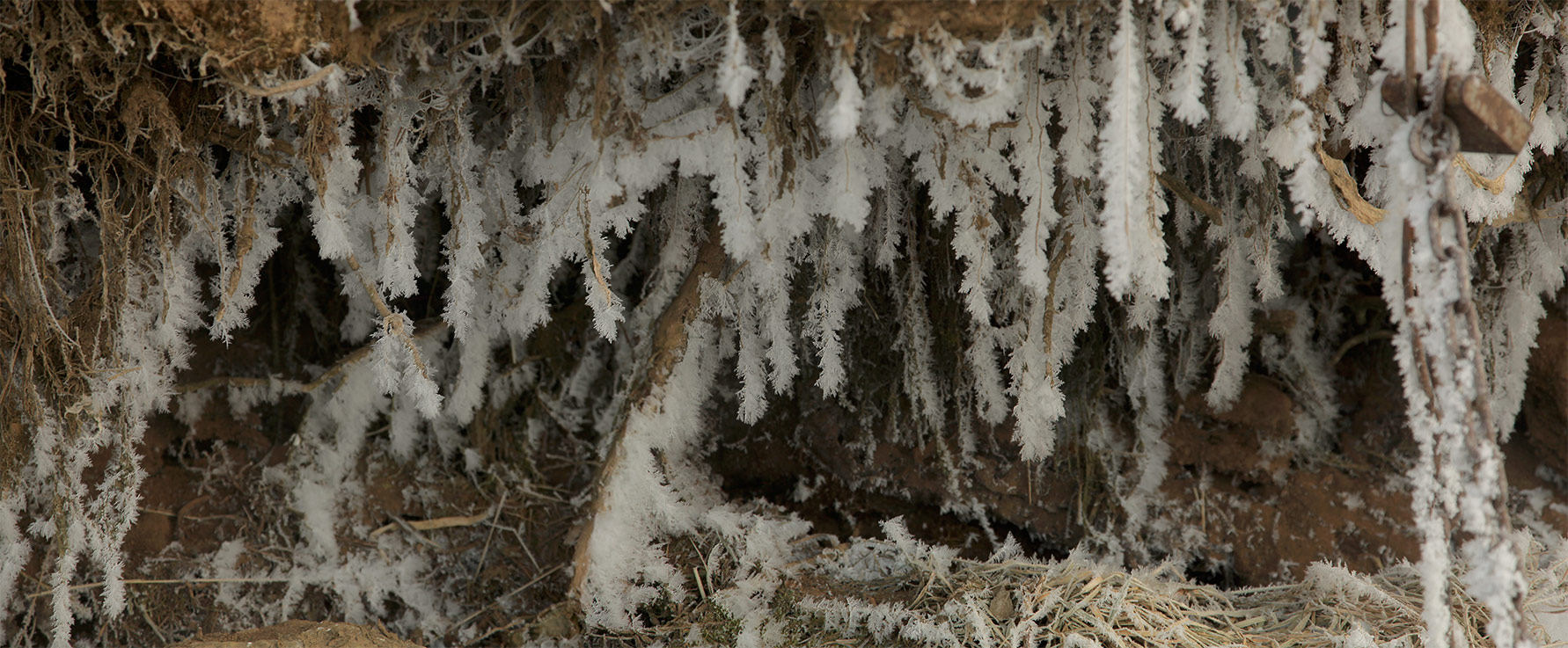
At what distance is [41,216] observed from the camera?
66.3 inches

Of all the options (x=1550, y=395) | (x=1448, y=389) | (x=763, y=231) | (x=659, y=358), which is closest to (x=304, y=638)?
(x=659, y=358)

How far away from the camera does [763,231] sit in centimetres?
166

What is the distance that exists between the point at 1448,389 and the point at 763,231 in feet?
3.56

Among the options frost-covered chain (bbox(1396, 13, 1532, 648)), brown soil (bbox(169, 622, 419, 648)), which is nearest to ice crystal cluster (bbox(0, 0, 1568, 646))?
frost-covered chain (bbox(1396, 13, 1532, 648))

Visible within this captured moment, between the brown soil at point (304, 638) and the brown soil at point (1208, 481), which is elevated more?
the brown soil at point (304, 638)

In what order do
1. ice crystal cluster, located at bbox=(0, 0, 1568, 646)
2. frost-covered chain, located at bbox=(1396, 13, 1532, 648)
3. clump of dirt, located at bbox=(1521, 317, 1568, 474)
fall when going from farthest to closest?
1. clump of dirt, located at bbox=(1521, 317, 1568, 474)
2. ice crystal cluster, located at bbox=(0, 0, 1568, 646)
3. frost-covered chain, located at bbox=(1396, 13, 1532, 648)

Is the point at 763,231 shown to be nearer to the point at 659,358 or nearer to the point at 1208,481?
the point at 659,358

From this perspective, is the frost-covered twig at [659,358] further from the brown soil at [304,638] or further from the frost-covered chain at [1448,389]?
the frost-covered chain at [1448,389]

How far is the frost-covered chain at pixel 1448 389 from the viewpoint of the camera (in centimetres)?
109

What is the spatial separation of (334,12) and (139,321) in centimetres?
96

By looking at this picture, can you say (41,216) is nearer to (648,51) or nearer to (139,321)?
(139,321)

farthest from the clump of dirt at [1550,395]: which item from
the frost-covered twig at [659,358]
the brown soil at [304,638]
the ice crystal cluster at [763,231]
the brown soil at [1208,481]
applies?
the brown soil at [304,638]

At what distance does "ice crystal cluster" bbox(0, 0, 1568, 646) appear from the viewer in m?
1.41

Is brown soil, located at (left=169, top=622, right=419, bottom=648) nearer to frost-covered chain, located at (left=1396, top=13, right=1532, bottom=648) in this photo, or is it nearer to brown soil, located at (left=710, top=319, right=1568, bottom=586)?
brown soil, located at (left=710, top=319, right=1568, bottom=586)
